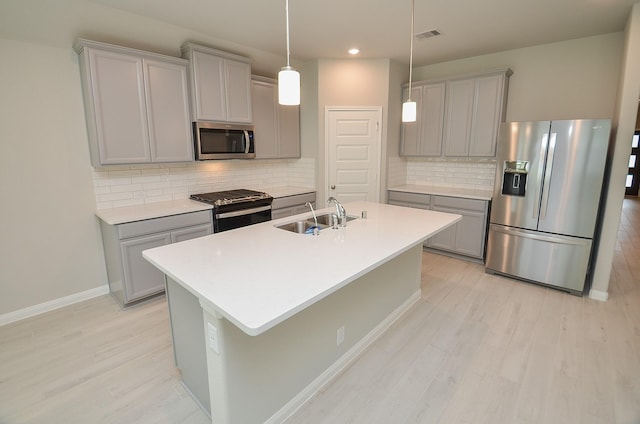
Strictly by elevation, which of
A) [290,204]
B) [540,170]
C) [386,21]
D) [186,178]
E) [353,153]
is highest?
[386,21]

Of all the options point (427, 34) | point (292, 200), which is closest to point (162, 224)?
point (292, 200)

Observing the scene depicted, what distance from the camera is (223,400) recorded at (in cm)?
147

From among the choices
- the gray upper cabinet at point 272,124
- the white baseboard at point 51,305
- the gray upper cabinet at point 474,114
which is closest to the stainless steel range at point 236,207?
the gray upper cabinet at point 272,124

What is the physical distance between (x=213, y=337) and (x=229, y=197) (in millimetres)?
2396

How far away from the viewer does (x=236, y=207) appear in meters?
3.56

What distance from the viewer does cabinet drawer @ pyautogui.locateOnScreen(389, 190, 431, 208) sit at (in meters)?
4.43

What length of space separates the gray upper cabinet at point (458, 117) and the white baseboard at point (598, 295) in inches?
73.6

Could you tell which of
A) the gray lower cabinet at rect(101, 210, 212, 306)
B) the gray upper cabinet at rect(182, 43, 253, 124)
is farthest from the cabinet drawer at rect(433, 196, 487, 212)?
the gray lower cabinet at rect(101, 210, 212, 306)

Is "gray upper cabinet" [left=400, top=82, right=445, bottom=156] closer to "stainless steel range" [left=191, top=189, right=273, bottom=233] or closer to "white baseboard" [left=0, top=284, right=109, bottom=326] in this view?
"stainless steel range" [left=191, top=189, right=273, bottom=233]

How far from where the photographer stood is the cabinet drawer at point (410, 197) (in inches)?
174

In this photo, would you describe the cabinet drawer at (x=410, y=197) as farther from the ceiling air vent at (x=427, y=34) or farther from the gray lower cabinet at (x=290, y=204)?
the ceiling air vent at (x=427, y=34)

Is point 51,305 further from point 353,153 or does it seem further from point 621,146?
point 621,146

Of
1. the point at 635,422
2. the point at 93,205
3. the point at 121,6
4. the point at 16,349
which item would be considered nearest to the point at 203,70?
the point at 121,6

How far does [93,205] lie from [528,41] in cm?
516
